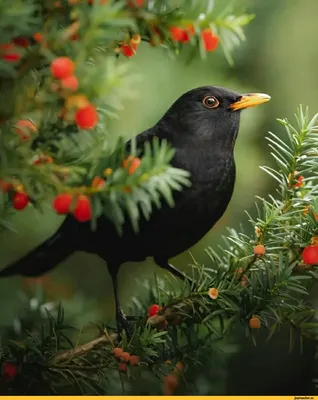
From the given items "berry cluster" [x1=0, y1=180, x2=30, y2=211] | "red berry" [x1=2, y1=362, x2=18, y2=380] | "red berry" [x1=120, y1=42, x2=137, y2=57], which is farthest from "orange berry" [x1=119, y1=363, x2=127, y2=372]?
"red berry" [x1=120, y1=42, x2=137, y2=57]

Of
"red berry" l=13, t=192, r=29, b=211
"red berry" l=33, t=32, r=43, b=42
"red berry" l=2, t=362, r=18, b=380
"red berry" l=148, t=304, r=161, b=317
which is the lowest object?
"red berry" l=2, t=362, r=18, b=380

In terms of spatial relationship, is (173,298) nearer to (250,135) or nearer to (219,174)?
(219,174)

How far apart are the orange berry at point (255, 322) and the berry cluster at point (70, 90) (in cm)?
30

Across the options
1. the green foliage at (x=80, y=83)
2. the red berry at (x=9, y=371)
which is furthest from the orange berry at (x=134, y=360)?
the green foliage at (x=80, y=83)

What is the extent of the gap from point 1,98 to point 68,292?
0.55 metres

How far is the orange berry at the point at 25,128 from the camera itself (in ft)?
1.61

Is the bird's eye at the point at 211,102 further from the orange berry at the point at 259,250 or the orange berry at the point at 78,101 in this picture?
the orange berry at the point at 78,101

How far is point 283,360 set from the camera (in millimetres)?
1008

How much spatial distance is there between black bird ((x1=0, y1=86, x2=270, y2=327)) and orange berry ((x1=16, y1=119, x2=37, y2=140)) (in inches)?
6.4

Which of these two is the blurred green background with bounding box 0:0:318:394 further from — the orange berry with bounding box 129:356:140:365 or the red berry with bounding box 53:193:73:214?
the red berry with bounding box 53:193:73:214

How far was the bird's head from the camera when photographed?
752 millimetres

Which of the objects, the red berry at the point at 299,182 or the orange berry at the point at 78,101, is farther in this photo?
the red berry at the point at 299,182

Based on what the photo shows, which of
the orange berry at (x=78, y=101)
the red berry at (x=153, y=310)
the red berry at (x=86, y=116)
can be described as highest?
the orange berry at (x=78, y=101)

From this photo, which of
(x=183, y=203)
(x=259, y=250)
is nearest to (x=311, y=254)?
(x=259, y=250)
